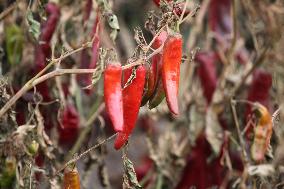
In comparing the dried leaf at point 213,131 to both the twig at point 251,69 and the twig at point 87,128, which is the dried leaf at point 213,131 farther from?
the twig at point 87,128

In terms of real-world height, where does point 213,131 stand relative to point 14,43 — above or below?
below

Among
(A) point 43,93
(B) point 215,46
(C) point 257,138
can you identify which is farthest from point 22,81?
(B) point 215,46

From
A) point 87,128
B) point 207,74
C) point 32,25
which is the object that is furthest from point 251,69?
point 32,25

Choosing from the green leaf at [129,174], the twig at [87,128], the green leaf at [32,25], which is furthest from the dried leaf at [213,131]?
the green leaf at [129,174]

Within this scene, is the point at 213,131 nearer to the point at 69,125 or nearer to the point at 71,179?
the point at 69,125

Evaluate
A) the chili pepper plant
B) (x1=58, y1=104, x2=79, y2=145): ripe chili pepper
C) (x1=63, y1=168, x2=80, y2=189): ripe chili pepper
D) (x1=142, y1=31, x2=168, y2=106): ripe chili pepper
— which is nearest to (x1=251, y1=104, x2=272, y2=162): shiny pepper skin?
the chili pepper plant

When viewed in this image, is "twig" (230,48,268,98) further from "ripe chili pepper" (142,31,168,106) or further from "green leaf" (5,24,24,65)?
"ripe chili pepper" (142,31,168,106)
